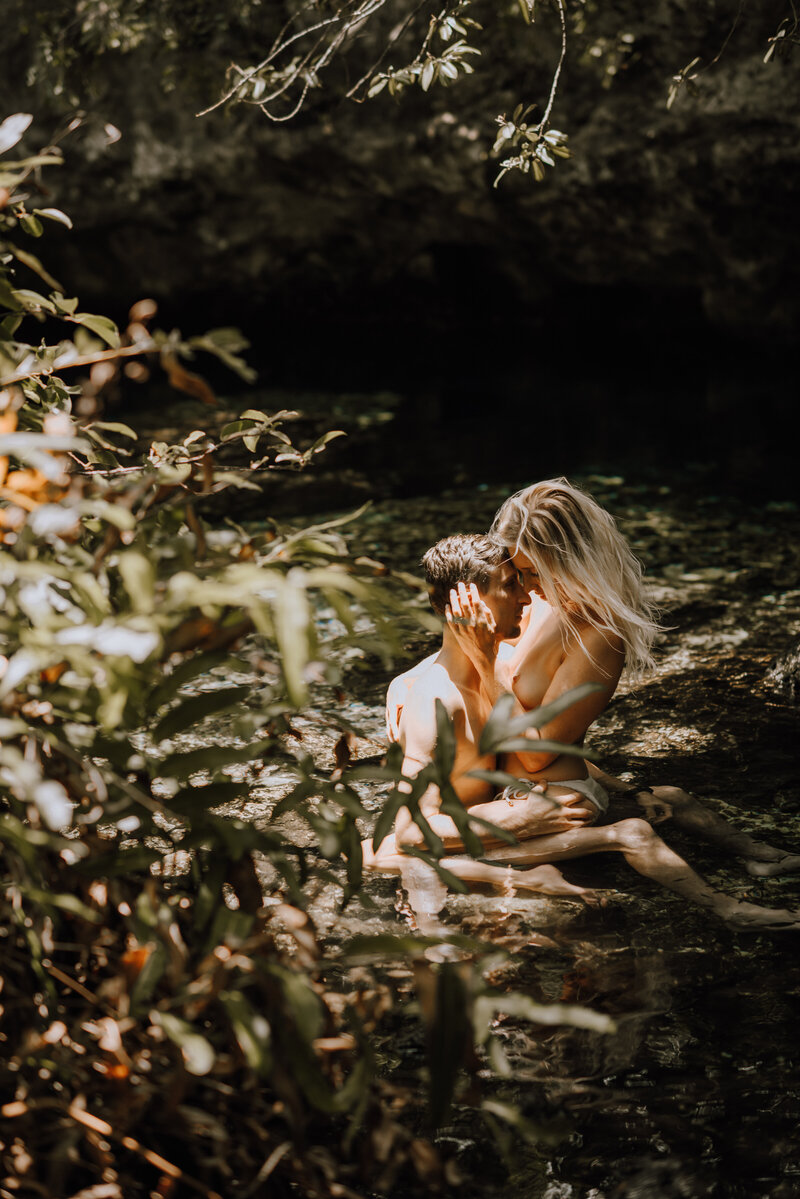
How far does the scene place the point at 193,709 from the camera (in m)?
1.74

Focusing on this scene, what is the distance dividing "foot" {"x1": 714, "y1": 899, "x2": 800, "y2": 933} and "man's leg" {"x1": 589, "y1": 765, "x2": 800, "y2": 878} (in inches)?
13.1

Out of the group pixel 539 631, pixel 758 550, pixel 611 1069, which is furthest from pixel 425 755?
pixel 758 550

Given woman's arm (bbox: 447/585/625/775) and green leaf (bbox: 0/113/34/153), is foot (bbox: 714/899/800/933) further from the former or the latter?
green leaf (bbox: 0/113/34/153)

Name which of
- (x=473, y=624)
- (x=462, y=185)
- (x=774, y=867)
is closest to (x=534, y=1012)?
(x=473, y=624)

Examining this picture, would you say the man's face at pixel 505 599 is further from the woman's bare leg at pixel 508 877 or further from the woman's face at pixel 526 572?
the woman's bare leg at pixel 508 877

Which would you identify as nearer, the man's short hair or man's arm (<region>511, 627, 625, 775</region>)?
the man's short hair

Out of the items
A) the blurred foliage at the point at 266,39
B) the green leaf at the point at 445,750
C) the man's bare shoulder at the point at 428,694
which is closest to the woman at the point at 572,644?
the man's bare shoulder at the point at 428,694

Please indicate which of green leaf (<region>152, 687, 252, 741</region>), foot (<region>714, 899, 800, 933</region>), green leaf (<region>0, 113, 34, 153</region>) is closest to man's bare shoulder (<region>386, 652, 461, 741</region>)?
foot (<region>714, 899, 800, 933</region>)

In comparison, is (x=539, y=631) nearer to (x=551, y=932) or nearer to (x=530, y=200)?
(x=551, y=932)

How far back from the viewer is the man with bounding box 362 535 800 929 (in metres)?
3.45

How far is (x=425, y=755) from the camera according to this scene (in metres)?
3.42

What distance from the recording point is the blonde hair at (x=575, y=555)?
361 cm

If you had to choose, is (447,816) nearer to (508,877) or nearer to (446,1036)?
(508,877)

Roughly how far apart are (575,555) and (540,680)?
49cm
